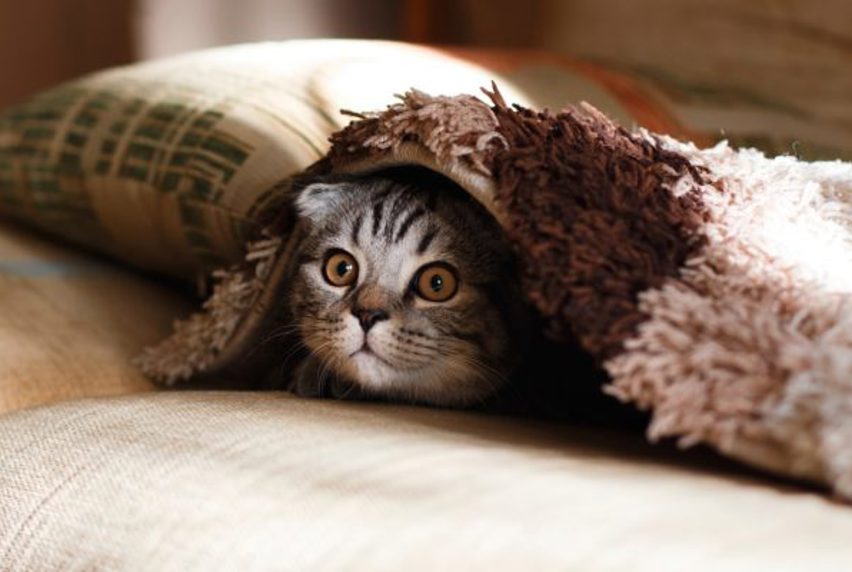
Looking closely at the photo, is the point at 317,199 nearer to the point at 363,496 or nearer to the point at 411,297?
the point at 411,297

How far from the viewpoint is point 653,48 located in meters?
1.93

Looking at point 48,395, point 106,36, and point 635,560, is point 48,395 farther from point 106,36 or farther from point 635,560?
point 106,36

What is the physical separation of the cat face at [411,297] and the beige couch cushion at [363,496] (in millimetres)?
69

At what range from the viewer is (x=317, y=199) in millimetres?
1055

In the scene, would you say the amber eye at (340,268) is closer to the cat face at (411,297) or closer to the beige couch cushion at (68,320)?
the cat face at (411,297)

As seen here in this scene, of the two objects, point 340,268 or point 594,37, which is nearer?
point 340,268

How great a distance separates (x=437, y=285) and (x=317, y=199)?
138mm

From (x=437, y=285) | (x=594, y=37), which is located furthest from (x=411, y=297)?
(x=594, y=37)

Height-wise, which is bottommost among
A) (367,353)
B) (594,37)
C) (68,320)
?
(68,320)

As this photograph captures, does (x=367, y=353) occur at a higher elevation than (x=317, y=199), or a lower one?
lower

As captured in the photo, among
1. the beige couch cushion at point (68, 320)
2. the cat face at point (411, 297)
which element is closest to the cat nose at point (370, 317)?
the cat face at point (411, 297)

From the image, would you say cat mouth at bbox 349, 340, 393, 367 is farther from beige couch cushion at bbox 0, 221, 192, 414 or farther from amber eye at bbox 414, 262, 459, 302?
beige couch cushion at bbox 0, 221, 192, 414

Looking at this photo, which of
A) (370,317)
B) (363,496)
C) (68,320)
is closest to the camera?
(363,496)

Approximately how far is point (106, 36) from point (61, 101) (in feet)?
2.96
